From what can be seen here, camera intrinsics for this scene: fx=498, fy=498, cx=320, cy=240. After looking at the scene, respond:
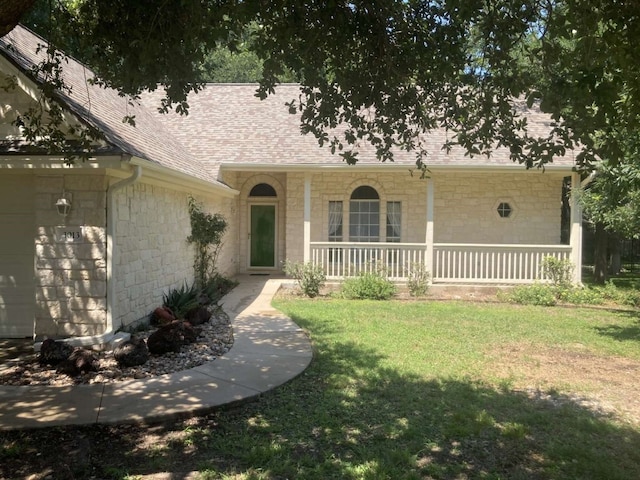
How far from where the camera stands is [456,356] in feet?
22.6

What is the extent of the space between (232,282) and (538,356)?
805 cm

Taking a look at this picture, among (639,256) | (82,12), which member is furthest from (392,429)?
(639,256)

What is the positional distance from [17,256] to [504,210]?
11958 mm

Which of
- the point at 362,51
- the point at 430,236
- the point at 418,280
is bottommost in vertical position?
the point at 418,280

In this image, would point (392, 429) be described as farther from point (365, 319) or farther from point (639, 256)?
point (639, 256)

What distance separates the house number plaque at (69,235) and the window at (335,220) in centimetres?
855

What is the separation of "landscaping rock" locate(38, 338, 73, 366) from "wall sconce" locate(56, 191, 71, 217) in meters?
1.71

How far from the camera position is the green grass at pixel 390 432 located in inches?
149

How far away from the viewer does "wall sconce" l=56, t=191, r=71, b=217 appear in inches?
261

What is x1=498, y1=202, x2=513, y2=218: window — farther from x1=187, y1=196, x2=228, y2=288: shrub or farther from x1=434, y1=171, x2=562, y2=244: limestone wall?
x1=187, y1=196, x2=228, y2=288: shrub

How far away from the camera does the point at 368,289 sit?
11766 millimetres

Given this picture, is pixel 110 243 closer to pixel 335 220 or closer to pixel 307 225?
pixel 307 225

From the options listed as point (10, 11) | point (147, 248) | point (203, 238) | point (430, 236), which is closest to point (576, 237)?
point (430, 236)

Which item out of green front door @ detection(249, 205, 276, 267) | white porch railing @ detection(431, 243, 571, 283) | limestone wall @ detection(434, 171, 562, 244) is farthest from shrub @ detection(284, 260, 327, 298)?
limestone wall @ detection(434, 171, 562, 244)
